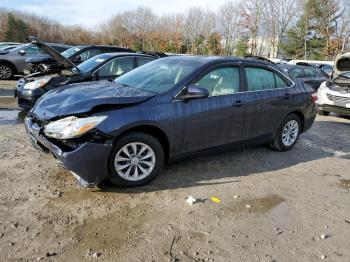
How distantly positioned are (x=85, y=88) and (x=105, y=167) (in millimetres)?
1332

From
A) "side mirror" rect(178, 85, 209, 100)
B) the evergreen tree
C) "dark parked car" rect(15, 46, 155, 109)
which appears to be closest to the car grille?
"dark parked car" rect(15, 46, 155, 109)

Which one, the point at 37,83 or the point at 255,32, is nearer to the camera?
the point at 37,83

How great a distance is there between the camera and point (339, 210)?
443cm

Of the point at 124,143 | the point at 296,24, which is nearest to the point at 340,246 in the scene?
the point at 124,143

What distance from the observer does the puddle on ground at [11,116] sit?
7.53 meters

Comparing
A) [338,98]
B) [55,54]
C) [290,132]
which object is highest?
[55,54]

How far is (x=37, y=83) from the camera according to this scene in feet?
25.6

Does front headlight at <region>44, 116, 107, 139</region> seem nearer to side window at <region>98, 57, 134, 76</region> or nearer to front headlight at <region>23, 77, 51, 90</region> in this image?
front headlight at <region>23, 77, 51, 90</region>

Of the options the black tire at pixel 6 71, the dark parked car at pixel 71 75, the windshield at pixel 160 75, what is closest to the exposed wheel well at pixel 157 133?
the windshield at pixel 160 75

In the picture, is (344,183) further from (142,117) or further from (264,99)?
(142,117)

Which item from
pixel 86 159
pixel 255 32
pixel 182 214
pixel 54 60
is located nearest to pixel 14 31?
pixel 255 32

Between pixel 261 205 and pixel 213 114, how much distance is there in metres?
1.37

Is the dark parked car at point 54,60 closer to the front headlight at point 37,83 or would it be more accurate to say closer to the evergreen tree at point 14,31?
the front headlight at point 37,83

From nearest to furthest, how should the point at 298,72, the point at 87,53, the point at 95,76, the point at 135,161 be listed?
the point at 135,161 → the point at 95,76 → the point at 87,53 → the point at 298,72
